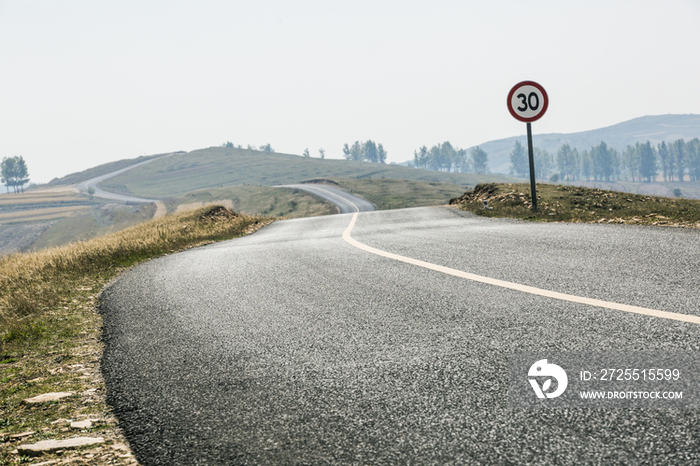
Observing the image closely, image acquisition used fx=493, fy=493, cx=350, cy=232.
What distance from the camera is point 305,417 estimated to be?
248 centimetres

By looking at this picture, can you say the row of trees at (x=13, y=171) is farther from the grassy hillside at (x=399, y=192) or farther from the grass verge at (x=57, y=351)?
the grass verge at (x=57, y=351)

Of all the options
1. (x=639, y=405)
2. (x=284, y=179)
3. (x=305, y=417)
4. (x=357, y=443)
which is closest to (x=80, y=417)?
(x=305, y=417)

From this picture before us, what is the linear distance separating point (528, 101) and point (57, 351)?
1161 cm

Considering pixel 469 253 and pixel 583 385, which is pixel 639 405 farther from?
pixel 469 253

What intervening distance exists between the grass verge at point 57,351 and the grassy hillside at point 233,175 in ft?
465

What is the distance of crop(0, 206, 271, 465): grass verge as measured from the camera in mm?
2662

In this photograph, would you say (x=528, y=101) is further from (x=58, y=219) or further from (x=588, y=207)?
(x=58, y=219)

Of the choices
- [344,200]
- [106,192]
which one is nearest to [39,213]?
[106,192]

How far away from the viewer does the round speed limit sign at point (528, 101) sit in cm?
1233

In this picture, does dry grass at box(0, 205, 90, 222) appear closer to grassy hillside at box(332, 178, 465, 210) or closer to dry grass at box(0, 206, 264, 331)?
grassy hillside at box(332, 178, 465, 210)

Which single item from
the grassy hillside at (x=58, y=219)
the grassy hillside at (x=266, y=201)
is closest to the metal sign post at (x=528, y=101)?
the grassy hillside at (x=266, y=201)

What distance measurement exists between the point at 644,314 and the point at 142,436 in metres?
3.30

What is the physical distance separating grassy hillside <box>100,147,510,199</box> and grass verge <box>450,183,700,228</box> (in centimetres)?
14036

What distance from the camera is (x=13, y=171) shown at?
603ft
